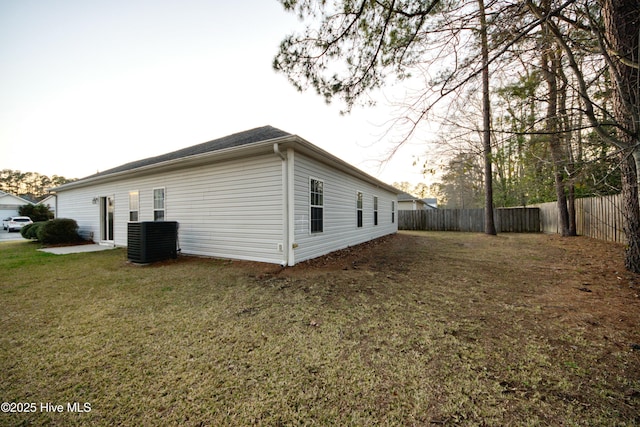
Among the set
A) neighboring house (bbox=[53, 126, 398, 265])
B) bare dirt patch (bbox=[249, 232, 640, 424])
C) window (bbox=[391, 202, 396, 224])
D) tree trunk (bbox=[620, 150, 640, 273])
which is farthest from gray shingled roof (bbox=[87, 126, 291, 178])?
window (bbox=[391, 202, 396, 224])

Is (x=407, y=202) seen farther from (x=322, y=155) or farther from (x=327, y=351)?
(x=327, y=351)

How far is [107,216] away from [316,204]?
30.4ft

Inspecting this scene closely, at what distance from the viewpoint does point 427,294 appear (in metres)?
3.64

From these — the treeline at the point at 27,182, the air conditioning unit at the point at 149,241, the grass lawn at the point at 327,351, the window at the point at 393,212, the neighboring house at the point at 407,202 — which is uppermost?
the treeline at the point at 27,182

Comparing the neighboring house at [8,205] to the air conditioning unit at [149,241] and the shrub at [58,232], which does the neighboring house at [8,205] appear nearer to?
the shrub at [58,232]

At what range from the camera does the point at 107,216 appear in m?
9.55

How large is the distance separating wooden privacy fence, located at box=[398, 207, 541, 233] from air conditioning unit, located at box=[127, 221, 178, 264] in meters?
16.1

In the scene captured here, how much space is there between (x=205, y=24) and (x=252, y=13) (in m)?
2.01

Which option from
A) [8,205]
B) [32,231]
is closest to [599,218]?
[32,231]

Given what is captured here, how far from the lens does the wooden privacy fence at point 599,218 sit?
23.5 ft

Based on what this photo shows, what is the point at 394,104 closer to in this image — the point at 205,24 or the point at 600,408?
Result: the point at 600,408

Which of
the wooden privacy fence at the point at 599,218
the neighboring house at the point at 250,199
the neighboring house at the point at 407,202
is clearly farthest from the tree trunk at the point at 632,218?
the neighboring house at the point at 407,202

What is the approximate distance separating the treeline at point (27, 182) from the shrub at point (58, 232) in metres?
39.5

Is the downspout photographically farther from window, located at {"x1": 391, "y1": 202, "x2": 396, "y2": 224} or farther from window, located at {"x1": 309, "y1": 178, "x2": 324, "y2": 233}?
window, located at {"x1": 391, "y1": 202, "x2": 396, "y2": 224}
